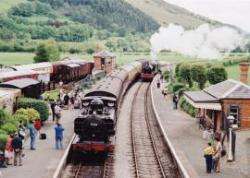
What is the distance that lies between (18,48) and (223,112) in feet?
310

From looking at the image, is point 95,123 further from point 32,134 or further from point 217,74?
point 217,74

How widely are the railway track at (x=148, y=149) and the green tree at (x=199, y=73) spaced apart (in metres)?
7.23

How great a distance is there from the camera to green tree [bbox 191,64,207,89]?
4806 centimetres

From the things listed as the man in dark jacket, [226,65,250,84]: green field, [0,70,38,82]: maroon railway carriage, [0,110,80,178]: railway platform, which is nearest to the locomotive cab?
[0,110,80,178]: railway platform

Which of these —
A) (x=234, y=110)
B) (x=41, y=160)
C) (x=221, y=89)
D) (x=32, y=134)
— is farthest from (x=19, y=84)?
(x=234, y=110)

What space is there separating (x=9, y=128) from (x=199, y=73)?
26.5 m

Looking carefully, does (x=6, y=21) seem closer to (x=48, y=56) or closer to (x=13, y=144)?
(x=48, y=56)

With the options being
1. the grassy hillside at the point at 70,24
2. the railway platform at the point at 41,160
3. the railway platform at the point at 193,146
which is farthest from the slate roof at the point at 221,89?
the grassy hillside at the point at 70,24

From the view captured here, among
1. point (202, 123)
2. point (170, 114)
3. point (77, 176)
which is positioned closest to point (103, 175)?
point (77, 176)

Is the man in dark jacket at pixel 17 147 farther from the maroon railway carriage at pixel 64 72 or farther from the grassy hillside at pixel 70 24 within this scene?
the grassy hillside at pixel 70 24

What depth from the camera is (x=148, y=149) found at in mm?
27344

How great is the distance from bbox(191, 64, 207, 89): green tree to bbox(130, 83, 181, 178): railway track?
23.7ft

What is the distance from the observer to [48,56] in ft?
268

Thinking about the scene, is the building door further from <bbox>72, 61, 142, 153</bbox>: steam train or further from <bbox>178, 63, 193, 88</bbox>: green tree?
<bbox>178, 63, 193, 88</bbox>: green tree
